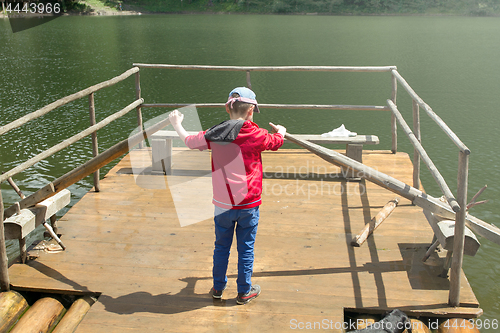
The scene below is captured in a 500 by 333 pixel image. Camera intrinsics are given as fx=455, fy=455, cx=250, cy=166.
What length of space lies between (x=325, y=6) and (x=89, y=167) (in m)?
58.4

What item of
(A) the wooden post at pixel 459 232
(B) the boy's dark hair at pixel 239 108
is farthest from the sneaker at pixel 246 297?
(A) the wooden post at pixel 459 232

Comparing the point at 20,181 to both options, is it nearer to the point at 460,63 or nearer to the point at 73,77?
the point at 73,77

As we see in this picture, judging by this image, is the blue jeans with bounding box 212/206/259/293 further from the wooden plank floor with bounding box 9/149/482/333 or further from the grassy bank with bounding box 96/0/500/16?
the grassy bank with bounding box 96/0/500/16

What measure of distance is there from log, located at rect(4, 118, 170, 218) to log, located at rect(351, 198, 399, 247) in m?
1.99

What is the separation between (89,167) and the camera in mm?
3576

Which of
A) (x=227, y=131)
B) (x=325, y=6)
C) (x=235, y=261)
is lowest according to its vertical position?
(x=235, y=261)

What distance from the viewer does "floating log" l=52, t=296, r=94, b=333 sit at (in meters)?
3.20

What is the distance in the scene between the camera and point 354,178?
572 cm

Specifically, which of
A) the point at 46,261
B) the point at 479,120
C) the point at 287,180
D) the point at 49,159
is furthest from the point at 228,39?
the point at 46,261

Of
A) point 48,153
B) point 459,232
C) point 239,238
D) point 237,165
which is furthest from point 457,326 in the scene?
point 48,153

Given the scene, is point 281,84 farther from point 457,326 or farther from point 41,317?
point 41,317

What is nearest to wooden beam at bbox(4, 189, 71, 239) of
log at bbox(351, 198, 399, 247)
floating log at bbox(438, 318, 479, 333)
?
log at bbox(351, 198, 399, 247)

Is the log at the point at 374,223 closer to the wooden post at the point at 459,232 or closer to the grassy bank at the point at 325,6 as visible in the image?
the wooden post at the point at 459,232

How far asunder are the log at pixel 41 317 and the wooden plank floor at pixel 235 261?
0.13m
